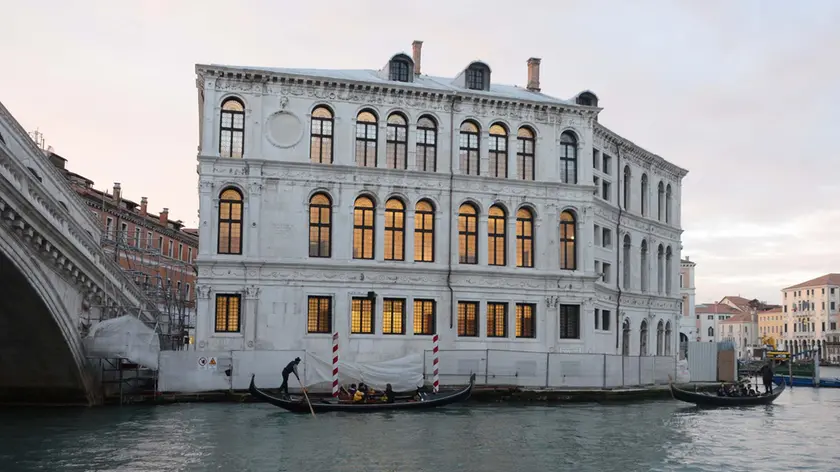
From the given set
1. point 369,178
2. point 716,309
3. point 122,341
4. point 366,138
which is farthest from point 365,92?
point 716,309

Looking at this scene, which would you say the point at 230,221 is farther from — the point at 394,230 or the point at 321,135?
the point at 394,230

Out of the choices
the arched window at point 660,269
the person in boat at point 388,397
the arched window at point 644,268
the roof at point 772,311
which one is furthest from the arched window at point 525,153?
the roof at point 772,311

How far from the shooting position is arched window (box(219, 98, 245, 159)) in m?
33.7

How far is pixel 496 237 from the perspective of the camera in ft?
118

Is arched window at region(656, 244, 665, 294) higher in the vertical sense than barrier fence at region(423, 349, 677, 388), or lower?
higher

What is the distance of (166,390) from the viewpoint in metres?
29.5

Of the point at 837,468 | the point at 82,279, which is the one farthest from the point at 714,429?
the point at 82,279

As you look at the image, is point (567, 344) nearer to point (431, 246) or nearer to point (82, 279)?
point (431, 246)

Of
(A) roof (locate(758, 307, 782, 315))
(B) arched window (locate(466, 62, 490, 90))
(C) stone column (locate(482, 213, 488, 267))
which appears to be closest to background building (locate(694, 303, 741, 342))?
(A) roof (locate(758, 307, 782, 315))

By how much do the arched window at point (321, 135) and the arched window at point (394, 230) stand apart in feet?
9.37

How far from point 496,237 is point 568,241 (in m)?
3.20

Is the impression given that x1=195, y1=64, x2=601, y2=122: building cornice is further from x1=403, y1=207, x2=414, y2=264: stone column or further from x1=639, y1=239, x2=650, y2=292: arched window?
x1=639, y1=239, x2=650, y2=292: arched window

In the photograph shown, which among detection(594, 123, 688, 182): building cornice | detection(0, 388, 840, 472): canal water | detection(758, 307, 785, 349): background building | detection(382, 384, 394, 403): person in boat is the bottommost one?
detection(0, 388, 840, 472): canal water

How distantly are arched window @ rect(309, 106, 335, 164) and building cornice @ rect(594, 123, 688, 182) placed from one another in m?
11.9
